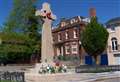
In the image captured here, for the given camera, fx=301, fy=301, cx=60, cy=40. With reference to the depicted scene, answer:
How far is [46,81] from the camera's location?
65.9ft

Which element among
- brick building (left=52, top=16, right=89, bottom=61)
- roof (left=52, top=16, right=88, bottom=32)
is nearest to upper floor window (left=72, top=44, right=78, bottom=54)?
brick building (left=52, top=16, right=89, bottom=61)

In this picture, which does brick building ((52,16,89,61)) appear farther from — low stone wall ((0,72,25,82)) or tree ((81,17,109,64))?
low stone wall ((0,72,25,82))

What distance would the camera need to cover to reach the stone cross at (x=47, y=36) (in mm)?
23469

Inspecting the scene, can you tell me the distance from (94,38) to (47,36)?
68.0 feet

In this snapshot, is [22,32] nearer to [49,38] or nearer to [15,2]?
[15,2]

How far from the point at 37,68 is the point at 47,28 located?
3.47 metres

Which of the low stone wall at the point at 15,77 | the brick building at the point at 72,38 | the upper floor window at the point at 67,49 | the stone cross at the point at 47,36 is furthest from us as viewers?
the upper floor window at the point at 67,49

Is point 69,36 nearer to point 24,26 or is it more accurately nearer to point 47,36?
point 24,26

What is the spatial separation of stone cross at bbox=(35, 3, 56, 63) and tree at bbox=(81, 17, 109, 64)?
18.9 m

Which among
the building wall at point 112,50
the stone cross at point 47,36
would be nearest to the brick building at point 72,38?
the building wall at point 112,50

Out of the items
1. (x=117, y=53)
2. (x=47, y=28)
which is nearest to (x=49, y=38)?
(x=47, y=28)

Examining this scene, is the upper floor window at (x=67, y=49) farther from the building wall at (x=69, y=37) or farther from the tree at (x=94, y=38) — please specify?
the tree at (x=94, y=38)

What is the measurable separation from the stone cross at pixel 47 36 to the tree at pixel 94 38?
18.9m

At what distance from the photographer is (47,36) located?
78.4 feet
